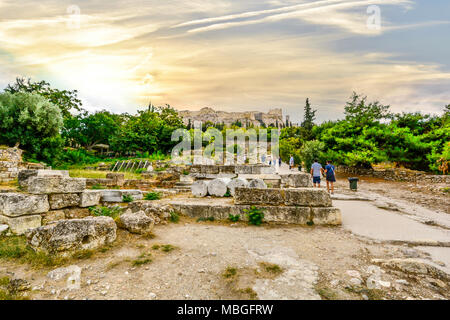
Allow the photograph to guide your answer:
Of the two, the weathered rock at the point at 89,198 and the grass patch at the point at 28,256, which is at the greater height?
the weathered rock at the point at 89,198

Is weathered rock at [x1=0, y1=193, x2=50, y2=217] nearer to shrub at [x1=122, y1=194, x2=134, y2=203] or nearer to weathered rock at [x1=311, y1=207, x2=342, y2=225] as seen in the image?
shrub at [x1=122, y1=194, x2=134, y2=203]

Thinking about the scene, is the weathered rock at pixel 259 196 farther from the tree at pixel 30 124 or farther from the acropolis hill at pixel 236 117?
the acropolis hill at pixel 236 117

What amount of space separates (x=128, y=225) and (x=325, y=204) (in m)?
4.30

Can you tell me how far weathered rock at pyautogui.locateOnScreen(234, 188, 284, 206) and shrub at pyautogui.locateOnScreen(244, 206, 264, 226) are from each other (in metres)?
0.24

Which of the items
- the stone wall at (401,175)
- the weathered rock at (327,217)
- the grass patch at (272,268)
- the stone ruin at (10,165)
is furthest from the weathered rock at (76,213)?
the stone wall at (401,175)

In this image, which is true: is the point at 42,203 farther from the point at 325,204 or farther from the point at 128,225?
the point at 325,204

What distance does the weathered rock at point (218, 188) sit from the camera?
644 cm

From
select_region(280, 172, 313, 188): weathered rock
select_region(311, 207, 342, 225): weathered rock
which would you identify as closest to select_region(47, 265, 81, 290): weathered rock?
select_region(311, 207, 342, 225): weathered rock

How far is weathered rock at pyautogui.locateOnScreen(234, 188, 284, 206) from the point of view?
194 inches

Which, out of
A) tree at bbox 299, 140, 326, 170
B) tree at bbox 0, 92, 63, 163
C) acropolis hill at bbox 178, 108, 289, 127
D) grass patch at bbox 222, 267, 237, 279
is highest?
acropolis hill at bbox 178, 108, 289, 127

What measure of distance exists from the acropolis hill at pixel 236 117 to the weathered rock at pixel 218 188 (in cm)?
11106
